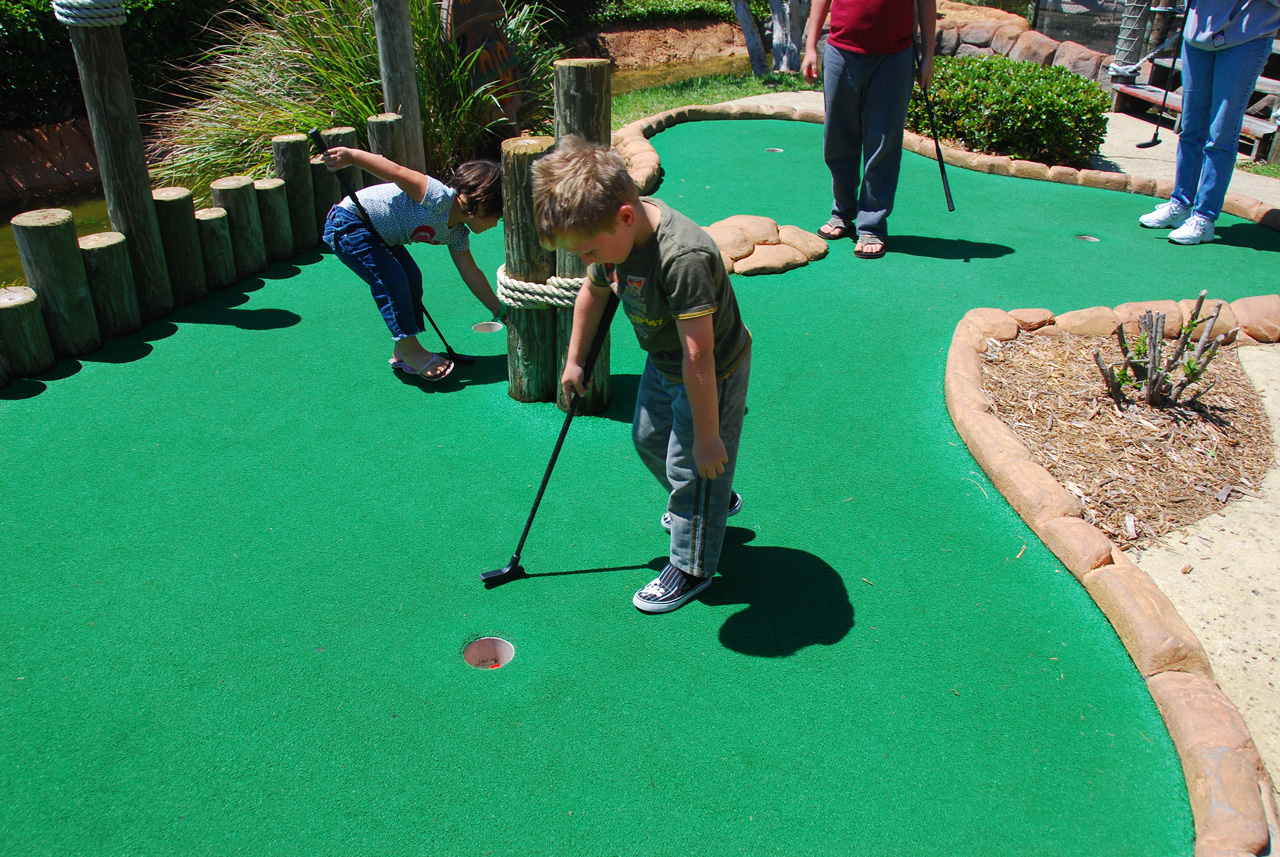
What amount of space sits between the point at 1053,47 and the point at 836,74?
8.02 meters

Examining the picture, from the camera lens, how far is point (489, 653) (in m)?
2.38

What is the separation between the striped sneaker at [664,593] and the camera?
251 centimetres

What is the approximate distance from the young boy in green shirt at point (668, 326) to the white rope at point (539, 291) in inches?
36.4

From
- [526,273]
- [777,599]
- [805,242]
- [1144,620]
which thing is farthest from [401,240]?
[1144,620]

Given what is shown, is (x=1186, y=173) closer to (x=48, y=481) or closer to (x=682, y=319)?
(x=682, y=319)

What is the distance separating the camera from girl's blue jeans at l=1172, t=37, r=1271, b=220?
189 inches

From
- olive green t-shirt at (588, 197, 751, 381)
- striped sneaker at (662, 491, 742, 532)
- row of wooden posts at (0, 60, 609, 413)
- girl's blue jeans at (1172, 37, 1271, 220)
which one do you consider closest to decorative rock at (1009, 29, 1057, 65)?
girl's blue jeans at (1172, 37, 1271, 220)

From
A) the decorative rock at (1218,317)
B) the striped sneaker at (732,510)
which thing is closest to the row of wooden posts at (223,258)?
the striped sneaker at (732,510)

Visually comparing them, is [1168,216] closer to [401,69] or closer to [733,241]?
[733,241]

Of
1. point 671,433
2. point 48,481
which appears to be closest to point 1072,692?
point 671,433

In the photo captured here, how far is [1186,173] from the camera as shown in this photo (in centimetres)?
540

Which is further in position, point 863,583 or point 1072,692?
point 863,583

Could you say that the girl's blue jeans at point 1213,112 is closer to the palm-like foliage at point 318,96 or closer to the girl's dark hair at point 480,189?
the girl's dark hair at point 480,189

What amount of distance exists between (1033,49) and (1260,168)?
15.5 ft
